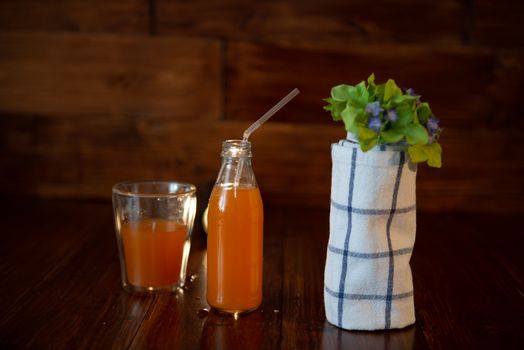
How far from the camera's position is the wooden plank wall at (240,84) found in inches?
69.6

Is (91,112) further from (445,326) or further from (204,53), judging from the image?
(445,326)

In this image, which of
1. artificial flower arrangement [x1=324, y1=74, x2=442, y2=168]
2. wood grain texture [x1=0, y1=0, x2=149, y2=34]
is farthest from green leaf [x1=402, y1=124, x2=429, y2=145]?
wood grain texture [x1=0, y1=0, x2=149, y2=34]

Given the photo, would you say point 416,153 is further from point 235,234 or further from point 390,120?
point 235,234

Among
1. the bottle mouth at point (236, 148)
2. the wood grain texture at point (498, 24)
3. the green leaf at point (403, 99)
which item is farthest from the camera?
the wood grain texture at point (498, 24)

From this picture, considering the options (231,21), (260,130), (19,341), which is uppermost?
(231,21)

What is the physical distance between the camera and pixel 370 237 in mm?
814

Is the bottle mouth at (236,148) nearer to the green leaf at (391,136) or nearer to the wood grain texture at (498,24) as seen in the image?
the green leaf at (391,136)

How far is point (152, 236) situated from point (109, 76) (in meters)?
0.96

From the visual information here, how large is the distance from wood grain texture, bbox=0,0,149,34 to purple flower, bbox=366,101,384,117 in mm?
1182

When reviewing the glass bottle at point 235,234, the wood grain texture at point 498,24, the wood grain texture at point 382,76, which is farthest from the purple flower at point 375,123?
the wood grain texture at point 498,24

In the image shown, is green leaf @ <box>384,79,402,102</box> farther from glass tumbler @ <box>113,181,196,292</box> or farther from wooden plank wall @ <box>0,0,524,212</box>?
wooden plank wall @ <box>0,0,524,212</box>

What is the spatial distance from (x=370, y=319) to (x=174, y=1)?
4.07 feet

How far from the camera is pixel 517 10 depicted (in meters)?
1.75

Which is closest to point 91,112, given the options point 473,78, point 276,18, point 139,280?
point 276,18
